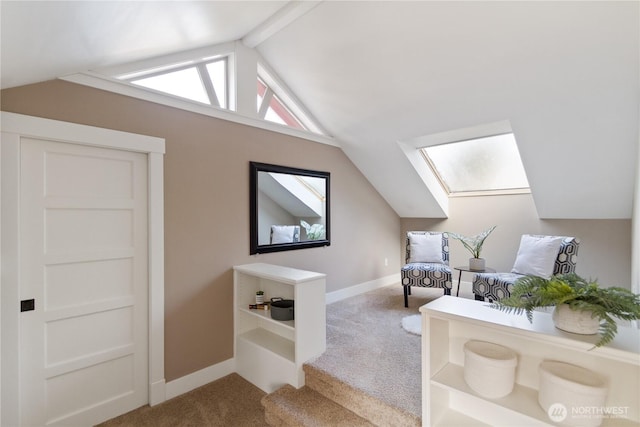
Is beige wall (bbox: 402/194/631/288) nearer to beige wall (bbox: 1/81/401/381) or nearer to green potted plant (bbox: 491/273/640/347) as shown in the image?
beige wall (bbox: 1/81/401/381)

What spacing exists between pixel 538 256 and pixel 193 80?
3.87 meters

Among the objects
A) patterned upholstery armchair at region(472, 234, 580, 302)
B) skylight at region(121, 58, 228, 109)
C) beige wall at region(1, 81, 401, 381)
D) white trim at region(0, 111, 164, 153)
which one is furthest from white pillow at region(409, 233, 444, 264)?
white trim at region(0, 111, 164, 153)

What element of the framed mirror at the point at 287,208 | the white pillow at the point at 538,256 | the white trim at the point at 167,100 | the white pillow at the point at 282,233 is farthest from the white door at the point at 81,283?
the white pillow at the point at 538,256

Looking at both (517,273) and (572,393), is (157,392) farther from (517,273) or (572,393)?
(517,273)

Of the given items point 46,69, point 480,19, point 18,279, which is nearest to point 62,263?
point 18,279

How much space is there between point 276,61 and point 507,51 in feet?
6.79

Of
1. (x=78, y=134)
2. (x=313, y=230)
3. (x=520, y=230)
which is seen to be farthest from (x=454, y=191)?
(x=78, y=134)

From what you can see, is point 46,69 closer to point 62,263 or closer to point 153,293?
point 62,263

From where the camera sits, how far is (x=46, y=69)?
164 centimetres

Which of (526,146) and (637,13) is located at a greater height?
(637,13)

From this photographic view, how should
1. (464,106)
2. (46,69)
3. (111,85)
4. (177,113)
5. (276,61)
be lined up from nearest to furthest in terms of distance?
(46,69), (111,85), (177,113), (464,106), (276,61)

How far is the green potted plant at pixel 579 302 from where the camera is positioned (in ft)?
3.35

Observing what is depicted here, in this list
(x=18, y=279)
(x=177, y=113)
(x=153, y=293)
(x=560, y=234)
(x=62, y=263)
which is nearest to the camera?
(x=18, y=279)

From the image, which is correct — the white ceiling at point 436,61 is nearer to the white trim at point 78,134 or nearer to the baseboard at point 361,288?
the white trim at point 78,134
